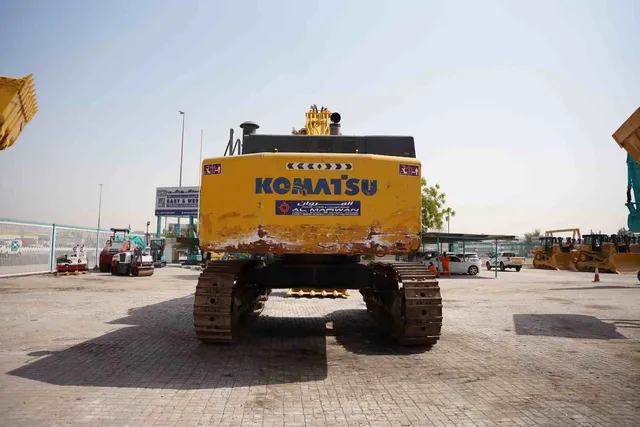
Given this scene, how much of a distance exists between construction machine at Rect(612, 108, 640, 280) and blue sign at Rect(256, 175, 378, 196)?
7.13 m

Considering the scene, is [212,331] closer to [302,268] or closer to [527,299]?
[302,268]

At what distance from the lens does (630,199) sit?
48.0ft

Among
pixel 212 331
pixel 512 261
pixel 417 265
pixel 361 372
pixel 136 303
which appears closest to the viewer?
pixel 361 372

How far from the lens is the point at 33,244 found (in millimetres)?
23922

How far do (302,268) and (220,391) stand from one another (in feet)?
9.11

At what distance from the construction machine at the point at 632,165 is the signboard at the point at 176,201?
35.1 meters

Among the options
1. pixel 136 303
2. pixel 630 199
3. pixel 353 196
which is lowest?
pixel 136 303

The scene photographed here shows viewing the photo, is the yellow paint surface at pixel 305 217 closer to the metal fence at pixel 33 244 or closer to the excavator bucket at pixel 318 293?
the excavator bucket at pixel 318 293

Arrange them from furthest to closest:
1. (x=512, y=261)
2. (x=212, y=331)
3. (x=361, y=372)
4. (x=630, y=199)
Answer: (x=512, y=261), (x=630, y=199), (x=212, y=331), (x=361, y=372)

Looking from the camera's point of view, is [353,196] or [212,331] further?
[212,331]

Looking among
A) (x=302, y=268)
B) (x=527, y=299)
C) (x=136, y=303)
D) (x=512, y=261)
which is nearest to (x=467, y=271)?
(x=512, y=261)

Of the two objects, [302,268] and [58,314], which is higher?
[302,268]

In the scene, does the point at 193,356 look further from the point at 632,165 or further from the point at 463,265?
the point at 463,265

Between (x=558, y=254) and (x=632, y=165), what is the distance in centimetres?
2459
